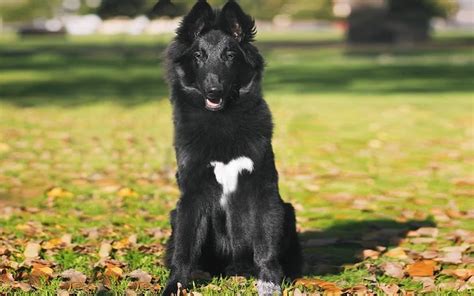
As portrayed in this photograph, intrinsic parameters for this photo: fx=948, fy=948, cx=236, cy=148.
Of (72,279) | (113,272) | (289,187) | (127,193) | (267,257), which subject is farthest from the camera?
(289,187)

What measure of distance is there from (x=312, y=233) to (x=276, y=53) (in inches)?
1483

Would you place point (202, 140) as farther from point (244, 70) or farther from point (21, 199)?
point (21, 199)

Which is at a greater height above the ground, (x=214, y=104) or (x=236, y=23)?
(x=236, y=23)

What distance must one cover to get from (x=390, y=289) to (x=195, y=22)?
2170mm

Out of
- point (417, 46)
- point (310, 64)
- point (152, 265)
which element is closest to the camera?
point (152, 265)

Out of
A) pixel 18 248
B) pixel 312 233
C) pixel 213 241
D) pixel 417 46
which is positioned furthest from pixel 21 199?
pixel 417 46

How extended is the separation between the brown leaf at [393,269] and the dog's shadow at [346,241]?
33 cm

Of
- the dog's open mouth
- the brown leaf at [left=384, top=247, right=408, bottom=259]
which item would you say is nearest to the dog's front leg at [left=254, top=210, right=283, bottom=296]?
the dog's open mouth

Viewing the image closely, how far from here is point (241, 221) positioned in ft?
20.6

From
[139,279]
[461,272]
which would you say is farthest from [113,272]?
[461,272]

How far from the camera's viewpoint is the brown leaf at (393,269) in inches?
271

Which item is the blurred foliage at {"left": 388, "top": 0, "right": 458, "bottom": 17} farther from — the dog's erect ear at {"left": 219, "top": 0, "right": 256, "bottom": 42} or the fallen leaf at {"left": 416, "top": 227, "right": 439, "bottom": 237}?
the dog's erect ear at {"left": 219, "top": 0, "right": 256, "bottom": 42}

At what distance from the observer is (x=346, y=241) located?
825cm

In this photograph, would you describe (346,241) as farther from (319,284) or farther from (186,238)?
(186,238)
